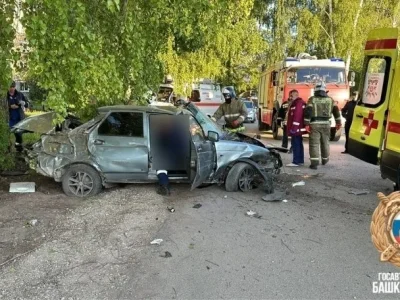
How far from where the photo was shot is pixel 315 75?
14.2m

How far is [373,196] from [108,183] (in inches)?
167

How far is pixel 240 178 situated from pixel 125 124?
202 centimetres

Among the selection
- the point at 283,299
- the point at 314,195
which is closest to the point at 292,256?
the point at 283,299

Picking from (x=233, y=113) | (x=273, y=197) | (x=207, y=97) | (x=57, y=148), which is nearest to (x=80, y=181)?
(x=57, y=148)

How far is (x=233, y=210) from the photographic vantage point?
19.4 feet

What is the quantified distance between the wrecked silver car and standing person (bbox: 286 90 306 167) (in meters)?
2.80

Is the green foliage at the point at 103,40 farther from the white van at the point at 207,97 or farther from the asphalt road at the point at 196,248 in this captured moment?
the white van at the point at 207,97

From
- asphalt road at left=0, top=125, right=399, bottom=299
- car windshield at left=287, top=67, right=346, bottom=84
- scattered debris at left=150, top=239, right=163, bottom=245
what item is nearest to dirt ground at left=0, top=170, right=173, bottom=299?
asphalt road at left=0, top=125, right=399, bottom=299

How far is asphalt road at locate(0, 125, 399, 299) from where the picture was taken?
3648 millimetres

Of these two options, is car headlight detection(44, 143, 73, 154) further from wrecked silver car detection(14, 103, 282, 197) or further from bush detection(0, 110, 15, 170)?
bush detection(0, 110, 15, 170)

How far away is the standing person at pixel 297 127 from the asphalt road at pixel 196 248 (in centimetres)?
257

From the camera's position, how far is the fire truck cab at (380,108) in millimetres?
5629

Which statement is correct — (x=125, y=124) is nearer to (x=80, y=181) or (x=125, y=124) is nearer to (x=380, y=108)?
(x=80, y=181)

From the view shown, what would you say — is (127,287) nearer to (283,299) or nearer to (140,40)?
(283,299)
